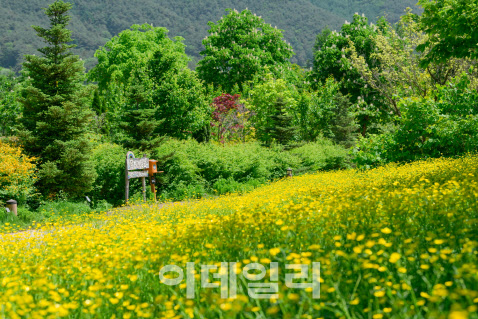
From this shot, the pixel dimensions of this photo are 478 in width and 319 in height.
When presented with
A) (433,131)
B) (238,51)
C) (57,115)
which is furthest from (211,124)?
(433,131)

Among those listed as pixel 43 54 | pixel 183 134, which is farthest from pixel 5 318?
pixel 183 134

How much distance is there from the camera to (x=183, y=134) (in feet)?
65.2

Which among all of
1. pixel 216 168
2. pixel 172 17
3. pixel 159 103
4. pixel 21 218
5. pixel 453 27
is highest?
pixel 172 17

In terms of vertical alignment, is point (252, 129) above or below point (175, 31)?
below

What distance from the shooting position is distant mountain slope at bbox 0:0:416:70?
116750 millimetres

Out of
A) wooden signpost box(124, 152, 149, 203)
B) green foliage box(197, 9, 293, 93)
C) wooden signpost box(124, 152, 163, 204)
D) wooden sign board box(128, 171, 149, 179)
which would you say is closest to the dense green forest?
wooden signpost box(124, 152, 163, 204)

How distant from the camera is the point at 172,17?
499ft

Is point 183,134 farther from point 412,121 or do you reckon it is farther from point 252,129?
point 412,121

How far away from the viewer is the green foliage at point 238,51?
29.7m

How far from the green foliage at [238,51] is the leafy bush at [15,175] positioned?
19263mm

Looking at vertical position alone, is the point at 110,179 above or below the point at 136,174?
below

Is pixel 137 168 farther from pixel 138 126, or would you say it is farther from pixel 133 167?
pixel 138 126

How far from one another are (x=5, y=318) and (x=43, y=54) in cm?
1301

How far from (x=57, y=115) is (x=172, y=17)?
15003cm
